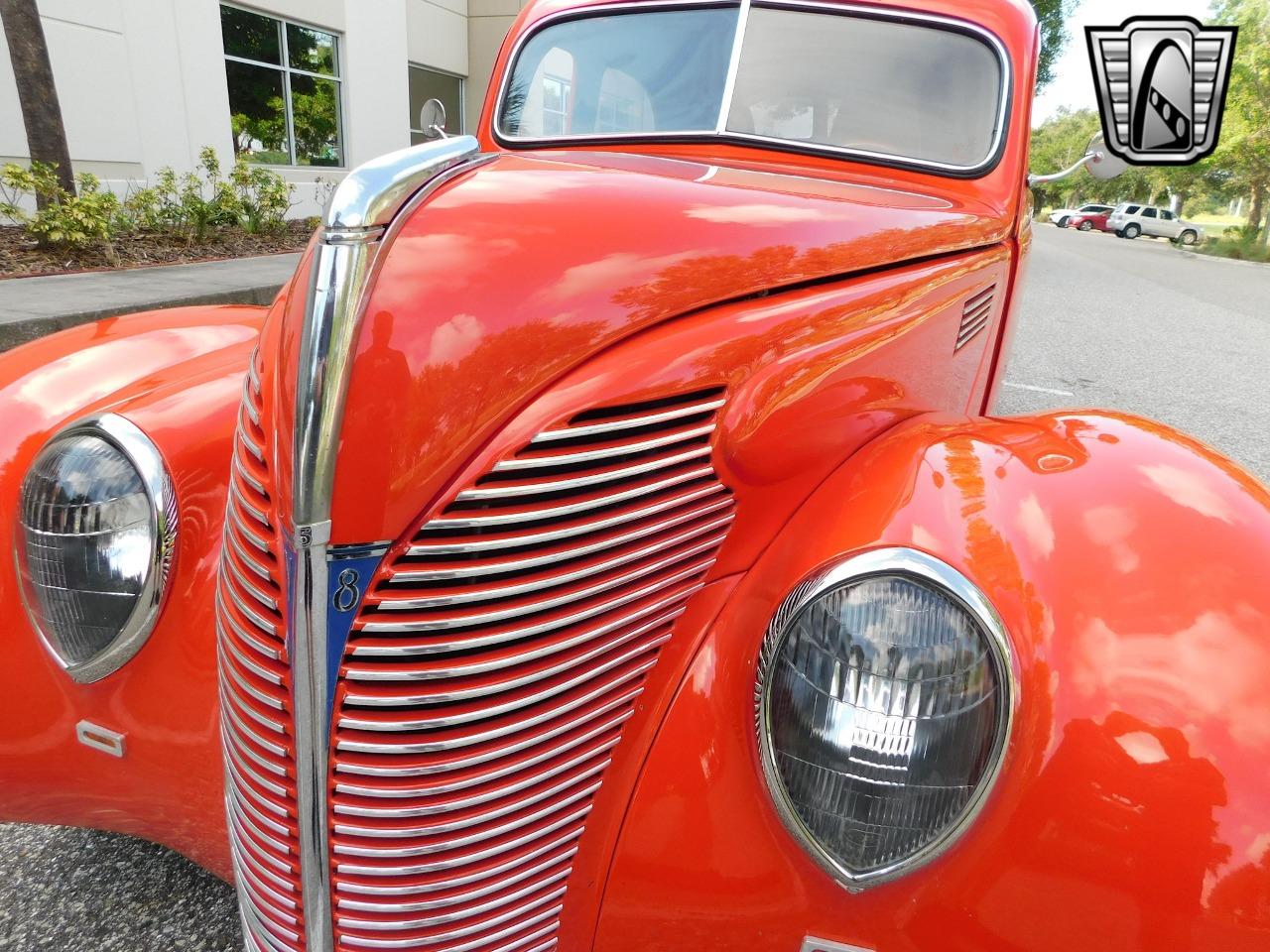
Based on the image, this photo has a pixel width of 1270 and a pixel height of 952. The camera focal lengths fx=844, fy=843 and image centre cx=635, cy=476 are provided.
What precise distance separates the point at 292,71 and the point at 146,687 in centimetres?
1266

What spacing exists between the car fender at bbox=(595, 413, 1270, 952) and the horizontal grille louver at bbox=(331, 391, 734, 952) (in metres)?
0.12

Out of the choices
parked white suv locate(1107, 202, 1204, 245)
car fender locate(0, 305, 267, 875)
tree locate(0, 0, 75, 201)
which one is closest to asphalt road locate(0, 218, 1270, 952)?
car fender locate(0, 305, 267, 875)

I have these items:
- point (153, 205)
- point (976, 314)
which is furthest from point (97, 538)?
point (153, 205)

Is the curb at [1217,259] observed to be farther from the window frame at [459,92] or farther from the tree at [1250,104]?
the window frame at [459,92]

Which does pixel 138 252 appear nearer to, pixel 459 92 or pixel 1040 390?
pixel 1040 390

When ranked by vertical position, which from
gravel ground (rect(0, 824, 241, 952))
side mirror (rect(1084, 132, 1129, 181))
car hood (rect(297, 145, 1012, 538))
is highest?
side mirror (rect(1084, 132, 1129, 181))

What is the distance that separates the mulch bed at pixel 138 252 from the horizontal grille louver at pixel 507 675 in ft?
25.6

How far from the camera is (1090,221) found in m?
45.3

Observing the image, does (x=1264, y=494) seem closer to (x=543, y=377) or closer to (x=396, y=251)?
(x=543, y=377)

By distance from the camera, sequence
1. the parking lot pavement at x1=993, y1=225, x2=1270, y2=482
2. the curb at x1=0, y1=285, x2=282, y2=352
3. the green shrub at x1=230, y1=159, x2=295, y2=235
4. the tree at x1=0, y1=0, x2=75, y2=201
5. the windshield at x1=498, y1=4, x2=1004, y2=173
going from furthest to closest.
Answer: the green shrub at x1=230, y1=159, x2=295, y2=235, the tree at x1=0, y1=0, x2=75, y2=201, the parking lot pavement at x1=993, y1=225, x2=1270, y2=482, the curb at x1=0, y1=285, x2=282, y2=352, the windshield at x1=498, y1=4, x2=1004, y2=173

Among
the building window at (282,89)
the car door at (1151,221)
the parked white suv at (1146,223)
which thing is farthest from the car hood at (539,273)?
the car door at (1151,221)

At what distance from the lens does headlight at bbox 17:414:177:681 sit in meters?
1.34

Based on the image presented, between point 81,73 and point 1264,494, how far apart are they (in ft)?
36.2

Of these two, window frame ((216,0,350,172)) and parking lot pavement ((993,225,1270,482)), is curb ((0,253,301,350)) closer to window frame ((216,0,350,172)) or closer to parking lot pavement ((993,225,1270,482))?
window frame ((216,0,350,172))
